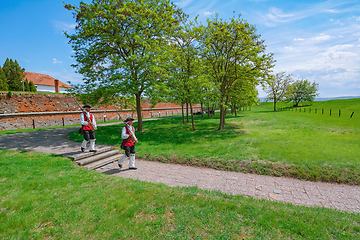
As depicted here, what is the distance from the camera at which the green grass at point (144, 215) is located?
313 centimetres

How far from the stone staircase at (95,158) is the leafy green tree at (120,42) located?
16.0 feet

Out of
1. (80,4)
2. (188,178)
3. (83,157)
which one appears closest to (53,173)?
(83,157)

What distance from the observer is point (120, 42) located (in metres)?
12.7

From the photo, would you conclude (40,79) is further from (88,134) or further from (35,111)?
(88,134)

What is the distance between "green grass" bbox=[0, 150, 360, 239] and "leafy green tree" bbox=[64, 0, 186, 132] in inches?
331

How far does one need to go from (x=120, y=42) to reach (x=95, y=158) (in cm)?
909

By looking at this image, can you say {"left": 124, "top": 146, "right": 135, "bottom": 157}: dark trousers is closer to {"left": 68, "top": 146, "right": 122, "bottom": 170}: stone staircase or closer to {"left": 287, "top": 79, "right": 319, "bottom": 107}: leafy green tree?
{"left": 68, "top": 146, "right": 122, "bottom": 170}: stone staircase

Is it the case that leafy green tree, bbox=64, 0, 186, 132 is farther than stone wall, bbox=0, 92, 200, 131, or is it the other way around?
stone wall, bbox=0, 92, 200, 131

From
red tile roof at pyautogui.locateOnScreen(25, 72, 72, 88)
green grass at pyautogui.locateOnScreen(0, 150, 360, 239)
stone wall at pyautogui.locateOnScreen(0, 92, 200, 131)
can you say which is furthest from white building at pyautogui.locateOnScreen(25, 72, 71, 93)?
green grass at pyautogui.locateOnScreen(0, 150, 360, 239)

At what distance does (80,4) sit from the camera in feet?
42.6

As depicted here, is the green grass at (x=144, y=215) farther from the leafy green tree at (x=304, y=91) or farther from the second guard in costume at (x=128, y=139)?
the leafy green tree at (x=304, y=91)

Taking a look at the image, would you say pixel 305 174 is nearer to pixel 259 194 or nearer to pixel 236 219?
pixel 259 194

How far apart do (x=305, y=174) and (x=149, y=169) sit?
6.19m

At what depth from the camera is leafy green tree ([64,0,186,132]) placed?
12125 mm
